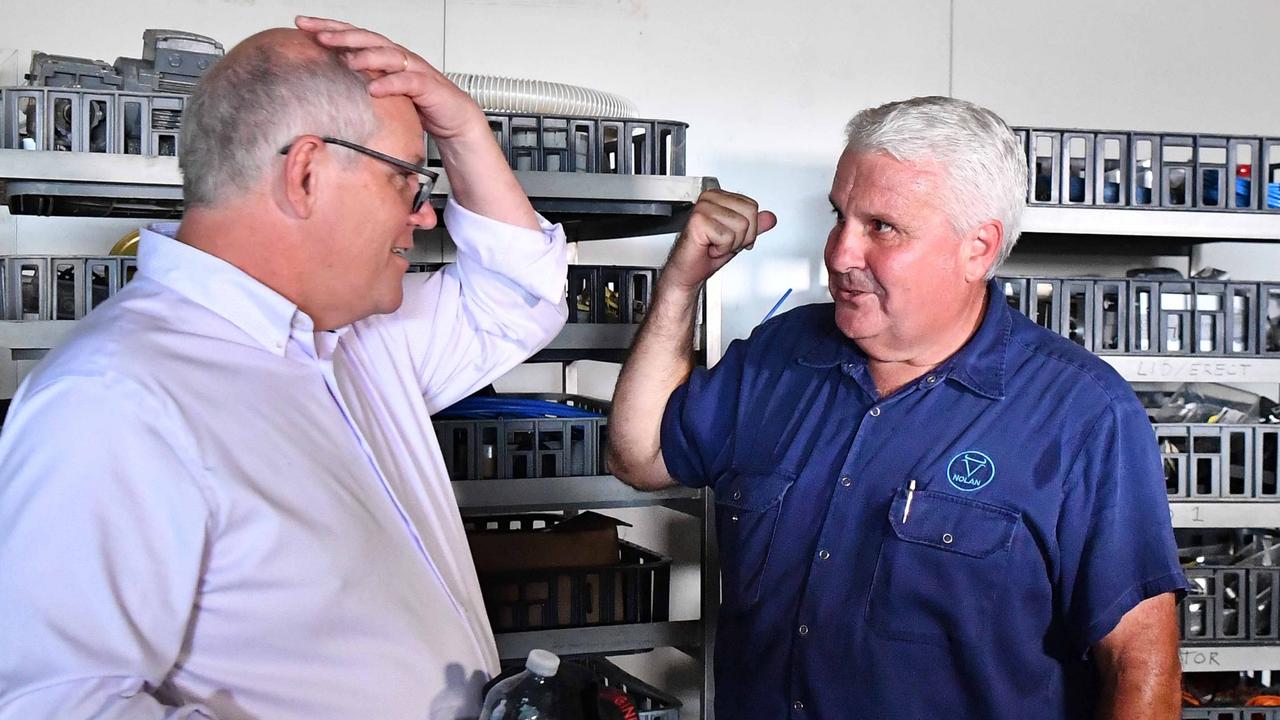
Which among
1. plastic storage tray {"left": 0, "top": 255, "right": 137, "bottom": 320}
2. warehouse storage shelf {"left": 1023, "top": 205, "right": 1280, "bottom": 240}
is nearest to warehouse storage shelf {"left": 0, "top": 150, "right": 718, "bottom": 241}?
plastic storage tray {"left": 0, "top": 255, "right": 137, "bottom": 320}

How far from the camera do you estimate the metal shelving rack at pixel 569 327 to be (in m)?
1.96

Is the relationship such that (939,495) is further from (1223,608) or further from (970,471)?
(1223,608)

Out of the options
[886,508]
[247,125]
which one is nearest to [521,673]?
[886,508]

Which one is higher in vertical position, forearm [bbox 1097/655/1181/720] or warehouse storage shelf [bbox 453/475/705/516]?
warehouse storage shelf [bbox 453/475/705/516]

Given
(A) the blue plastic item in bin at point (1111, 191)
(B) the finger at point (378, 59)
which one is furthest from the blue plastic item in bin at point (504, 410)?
(A) the blue plastic item in bin at point (1111, 191)

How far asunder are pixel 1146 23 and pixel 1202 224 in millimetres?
1323

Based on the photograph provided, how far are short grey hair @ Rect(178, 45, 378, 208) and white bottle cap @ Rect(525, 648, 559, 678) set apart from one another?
631 mm

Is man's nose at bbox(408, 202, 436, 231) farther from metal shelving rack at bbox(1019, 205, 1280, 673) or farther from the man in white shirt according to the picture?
metal shelving rack at bbox(1019, 205, 1280, 673)

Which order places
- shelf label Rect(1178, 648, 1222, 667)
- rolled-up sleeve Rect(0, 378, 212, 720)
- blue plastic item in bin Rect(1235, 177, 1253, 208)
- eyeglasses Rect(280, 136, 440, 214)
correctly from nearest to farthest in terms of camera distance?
1. rolled-up sleeve Rect(0, 378, 212, 720)
2. eyeglasses Rect(280, 136, 440, 214)
3. shelf label Rect(1178, 648, 1222, 667)
4. blue plastic item in bin Rect(1235, 177, 1253, 208)

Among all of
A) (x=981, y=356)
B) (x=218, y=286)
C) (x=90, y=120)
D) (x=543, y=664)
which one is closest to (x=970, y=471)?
(x=981, y=356)

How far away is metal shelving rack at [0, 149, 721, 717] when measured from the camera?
1959mm

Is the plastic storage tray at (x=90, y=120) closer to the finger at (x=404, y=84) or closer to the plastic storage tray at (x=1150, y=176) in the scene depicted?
the finger at (x=404, y=84)

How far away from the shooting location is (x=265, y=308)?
1380 mm

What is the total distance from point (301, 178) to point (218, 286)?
16 centimetres
